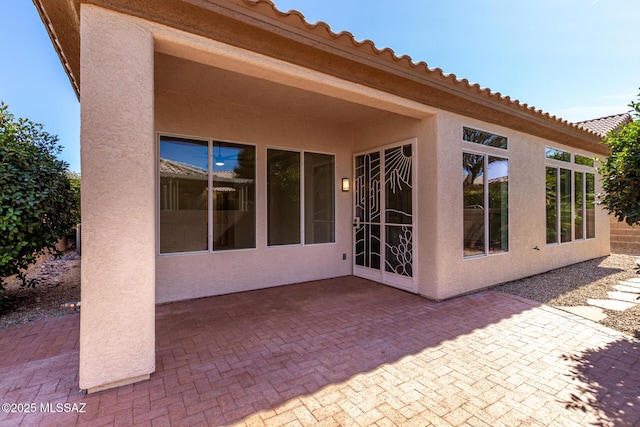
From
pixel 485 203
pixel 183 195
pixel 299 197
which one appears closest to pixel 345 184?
pixel 299 197

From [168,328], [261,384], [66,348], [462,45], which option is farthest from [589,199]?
[66,348]

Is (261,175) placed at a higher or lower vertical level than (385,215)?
higher

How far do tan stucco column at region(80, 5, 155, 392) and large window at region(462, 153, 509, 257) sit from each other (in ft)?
18.6

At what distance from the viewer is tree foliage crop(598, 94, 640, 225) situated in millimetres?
3939

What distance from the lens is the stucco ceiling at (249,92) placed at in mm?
4496

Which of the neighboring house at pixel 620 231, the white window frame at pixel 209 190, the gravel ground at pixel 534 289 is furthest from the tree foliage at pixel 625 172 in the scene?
the neighboring house at pixel 620 231

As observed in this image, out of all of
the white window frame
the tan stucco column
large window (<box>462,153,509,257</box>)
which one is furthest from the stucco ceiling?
large window (<box>462,153,509,257</box>)

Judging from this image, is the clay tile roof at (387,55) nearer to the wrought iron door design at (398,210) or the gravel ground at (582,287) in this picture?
the wrought iron door design at (398,210)

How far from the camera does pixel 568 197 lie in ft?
28.3

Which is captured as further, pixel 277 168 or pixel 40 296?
pixel 277 168

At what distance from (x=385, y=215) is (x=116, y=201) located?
5.25 m

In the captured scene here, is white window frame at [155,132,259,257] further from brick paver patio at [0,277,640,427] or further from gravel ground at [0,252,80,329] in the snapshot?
gravel ground at [0,252,80,329]

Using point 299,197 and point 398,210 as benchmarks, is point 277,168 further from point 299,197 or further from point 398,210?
point 398,210

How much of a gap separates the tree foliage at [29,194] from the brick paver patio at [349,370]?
1366mm
